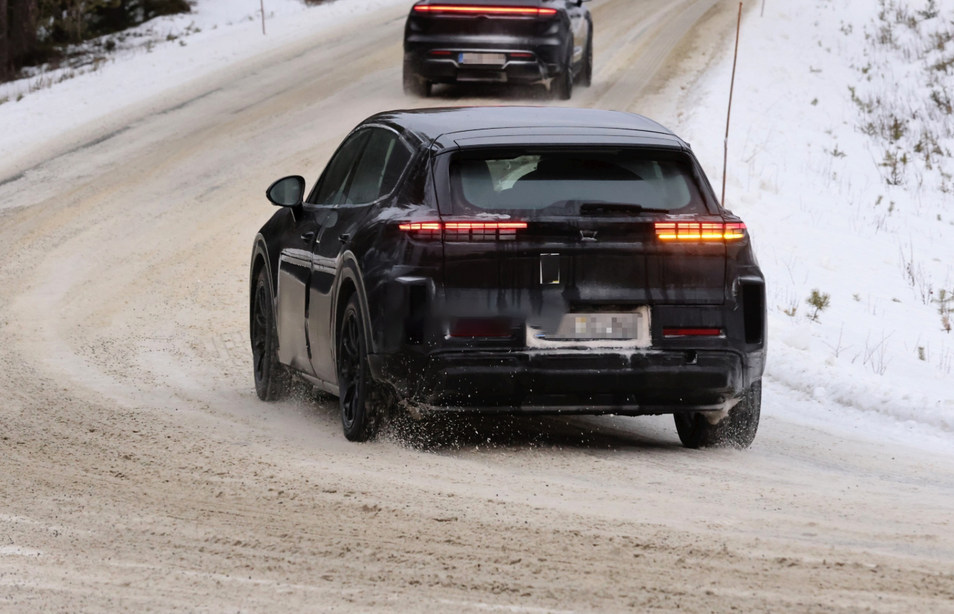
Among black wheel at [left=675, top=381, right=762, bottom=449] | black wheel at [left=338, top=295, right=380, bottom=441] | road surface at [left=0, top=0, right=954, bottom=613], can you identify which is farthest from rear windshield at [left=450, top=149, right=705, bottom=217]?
road surface at [left=0, top=0, right=954, bottom=613]

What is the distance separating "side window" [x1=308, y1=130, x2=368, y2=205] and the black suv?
885 millimetres

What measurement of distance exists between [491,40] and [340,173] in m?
12.1

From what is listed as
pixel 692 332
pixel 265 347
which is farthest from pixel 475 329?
pixel 265 347

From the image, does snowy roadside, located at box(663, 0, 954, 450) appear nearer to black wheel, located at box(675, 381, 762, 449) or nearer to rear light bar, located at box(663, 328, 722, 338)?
black wheel, located at box(675, 381, 762, 449)

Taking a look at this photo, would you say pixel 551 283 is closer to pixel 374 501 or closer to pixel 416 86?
pixel 374 501

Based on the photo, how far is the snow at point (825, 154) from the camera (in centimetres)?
978

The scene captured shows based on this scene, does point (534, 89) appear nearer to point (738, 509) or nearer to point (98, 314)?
point (98, 314)

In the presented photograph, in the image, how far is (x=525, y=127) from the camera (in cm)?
759

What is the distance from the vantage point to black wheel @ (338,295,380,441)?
7.44 m

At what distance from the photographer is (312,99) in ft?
71.8

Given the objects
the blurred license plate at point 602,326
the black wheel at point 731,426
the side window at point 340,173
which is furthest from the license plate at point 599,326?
the side window at point 340,173

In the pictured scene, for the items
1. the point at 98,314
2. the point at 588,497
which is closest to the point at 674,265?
the point at 588,497

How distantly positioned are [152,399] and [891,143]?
1379cm

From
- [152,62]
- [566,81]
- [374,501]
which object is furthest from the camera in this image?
[152,62]
